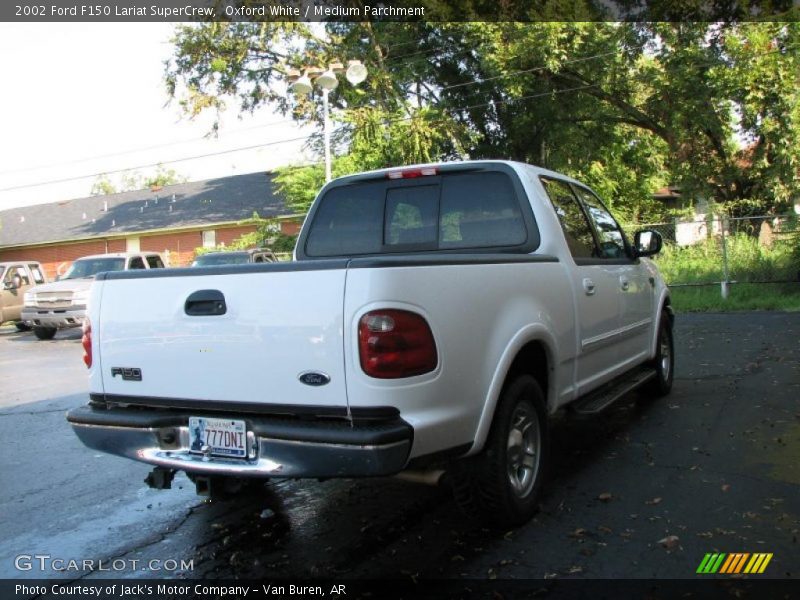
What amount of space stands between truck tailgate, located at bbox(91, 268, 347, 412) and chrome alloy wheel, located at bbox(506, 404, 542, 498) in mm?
A: 1189

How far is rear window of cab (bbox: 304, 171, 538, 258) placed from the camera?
444cm

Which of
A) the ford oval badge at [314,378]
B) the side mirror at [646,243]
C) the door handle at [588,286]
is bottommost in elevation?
the ford oval badge at [314,378]

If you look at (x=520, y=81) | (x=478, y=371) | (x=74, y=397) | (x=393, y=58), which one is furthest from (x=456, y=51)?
(x=478, y=371)

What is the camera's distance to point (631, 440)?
5398mm

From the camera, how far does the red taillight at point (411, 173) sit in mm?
4652

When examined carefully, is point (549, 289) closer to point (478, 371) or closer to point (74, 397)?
point (478, 371)

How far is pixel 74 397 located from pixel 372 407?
674cm

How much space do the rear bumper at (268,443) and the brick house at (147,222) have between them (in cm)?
3033

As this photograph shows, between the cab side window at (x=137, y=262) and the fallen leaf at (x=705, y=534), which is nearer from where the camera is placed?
the fallen leaf at (x=705, y=534)

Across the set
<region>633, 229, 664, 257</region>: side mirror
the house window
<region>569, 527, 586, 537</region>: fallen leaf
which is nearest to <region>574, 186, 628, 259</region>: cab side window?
<region>633, 229, 664, 257</region>: side mirror

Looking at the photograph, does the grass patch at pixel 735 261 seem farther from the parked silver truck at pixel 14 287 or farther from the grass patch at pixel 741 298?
the parked silver truck at pixel 14 287

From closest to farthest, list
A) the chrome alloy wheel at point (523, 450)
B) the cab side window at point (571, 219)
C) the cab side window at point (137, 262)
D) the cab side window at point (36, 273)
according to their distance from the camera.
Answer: the chrome alloy wheel at point (523, 450)
the cab side window at point (571, 219)
the cab side window at point (137, 262)
the cab side window at point (36, 273)

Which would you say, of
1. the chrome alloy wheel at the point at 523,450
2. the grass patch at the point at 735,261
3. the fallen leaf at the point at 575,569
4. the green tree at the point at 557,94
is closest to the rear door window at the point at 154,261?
the green tree at the point at 557,94

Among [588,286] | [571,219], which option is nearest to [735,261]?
[571,219]
